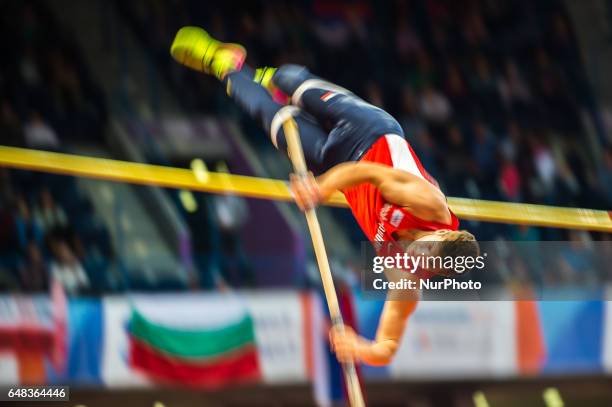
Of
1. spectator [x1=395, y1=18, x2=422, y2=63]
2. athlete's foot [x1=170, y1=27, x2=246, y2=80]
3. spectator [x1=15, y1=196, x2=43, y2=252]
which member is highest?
spectator [x1=395, y1=18, x2=422, y2=63]

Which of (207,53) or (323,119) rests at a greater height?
(207,53)

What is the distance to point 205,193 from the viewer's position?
22.2 feet

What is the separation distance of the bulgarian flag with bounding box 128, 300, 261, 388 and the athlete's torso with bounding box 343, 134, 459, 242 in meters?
2.06

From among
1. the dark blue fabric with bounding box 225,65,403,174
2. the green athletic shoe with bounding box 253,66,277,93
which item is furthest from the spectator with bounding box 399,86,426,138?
the dark blue fabric with bounding box 225,65,403,174

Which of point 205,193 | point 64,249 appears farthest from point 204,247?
point 64,249

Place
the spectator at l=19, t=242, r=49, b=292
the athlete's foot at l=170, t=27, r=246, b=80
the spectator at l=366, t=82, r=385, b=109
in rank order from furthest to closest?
the spectator at l=366, t=82, r=385, b=109 < the spectator at l=19, t=242, r=49, b=292 < the athlete's foot at l=170, t=27, r=246, b=80

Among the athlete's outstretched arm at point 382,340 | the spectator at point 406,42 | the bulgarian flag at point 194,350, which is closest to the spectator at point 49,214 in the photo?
the bulgarian flag at point 194,350

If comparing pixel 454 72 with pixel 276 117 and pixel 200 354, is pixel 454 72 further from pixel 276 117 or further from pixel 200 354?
pixel 276 117

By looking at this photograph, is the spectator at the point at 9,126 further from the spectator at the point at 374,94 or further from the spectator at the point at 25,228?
the spectator at the point at 374,94

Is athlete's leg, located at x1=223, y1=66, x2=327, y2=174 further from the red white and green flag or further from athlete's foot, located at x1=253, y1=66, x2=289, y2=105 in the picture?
the red white and green flag

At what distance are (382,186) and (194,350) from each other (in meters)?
2.65

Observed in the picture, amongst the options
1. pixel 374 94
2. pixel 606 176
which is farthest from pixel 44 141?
pixel 606 176

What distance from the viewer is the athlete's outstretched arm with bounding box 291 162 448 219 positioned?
3578 mm

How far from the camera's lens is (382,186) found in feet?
12.3
